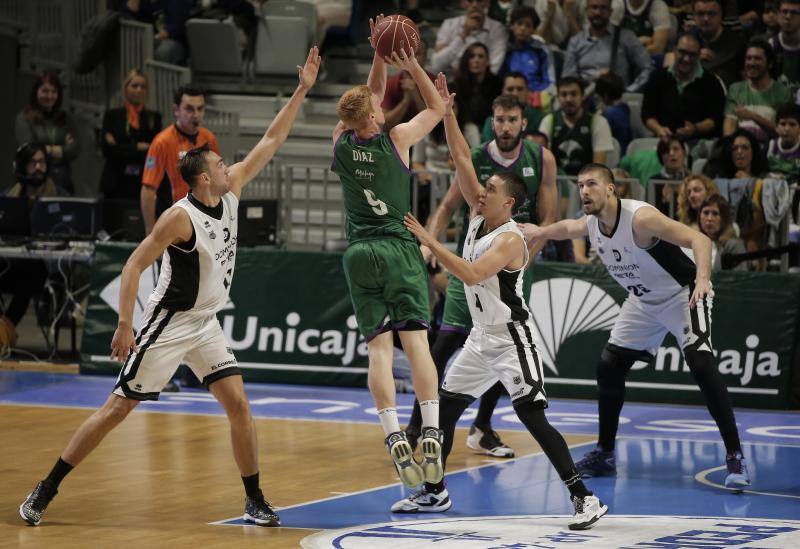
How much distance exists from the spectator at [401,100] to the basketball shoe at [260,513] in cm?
765

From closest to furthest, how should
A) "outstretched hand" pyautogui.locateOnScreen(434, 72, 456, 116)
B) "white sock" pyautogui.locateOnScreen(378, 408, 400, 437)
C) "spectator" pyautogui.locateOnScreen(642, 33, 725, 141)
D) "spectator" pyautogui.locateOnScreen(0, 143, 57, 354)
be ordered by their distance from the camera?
"white sock" pyautogui.locateOnScreen(378, 408, 400, 437) < "outstretched hand" pyautogui.locateOnScreen(434, 72, 456, 116) < "spectator" pyautogui.locateOnScreen(0, 143, 57, 354) < "spectator" pyautogui.locateOnScreen(642, 33, 725, 141)

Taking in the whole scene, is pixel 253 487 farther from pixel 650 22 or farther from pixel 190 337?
pixel 650 22

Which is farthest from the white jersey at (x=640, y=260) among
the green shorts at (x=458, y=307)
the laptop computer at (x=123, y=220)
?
the laptop computer at (x=123, y=220)

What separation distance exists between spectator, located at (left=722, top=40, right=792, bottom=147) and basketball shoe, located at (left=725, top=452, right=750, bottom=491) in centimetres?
659

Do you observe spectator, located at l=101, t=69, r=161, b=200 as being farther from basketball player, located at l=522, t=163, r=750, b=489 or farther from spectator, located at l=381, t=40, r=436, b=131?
basketball player, located at l=522, t=163, r=750, b=489

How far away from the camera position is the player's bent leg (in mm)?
7371

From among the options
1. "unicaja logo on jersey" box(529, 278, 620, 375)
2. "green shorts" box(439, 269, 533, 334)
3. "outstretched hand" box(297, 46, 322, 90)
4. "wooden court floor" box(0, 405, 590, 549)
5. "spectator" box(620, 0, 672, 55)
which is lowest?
"wooden court floor" box(0, 405, 590, 549)

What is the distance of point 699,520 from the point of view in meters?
7.55

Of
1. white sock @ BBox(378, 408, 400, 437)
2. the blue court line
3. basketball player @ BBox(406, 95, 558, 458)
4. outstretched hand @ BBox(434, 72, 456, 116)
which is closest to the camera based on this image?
white sock @ BBox(378, 408, 400, 437)

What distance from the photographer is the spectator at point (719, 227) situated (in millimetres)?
12062

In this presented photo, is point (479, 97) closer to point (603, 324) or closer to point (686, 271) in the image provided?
point (603, 324)

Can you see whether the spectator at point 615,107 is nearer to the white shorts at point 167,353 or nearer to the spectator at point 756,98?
the spectator at point 756,98

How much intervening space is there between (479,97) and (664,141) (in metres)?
2.38

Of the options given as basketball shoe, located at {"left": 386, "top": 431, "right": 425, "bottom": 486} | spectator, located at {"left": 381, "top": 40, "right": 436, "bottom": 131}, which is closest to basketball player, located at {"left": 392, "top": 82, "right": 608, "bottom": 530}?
basketball shoe, located at {"left": 386, "top": 431, "right": 425, "bottom": 486}
